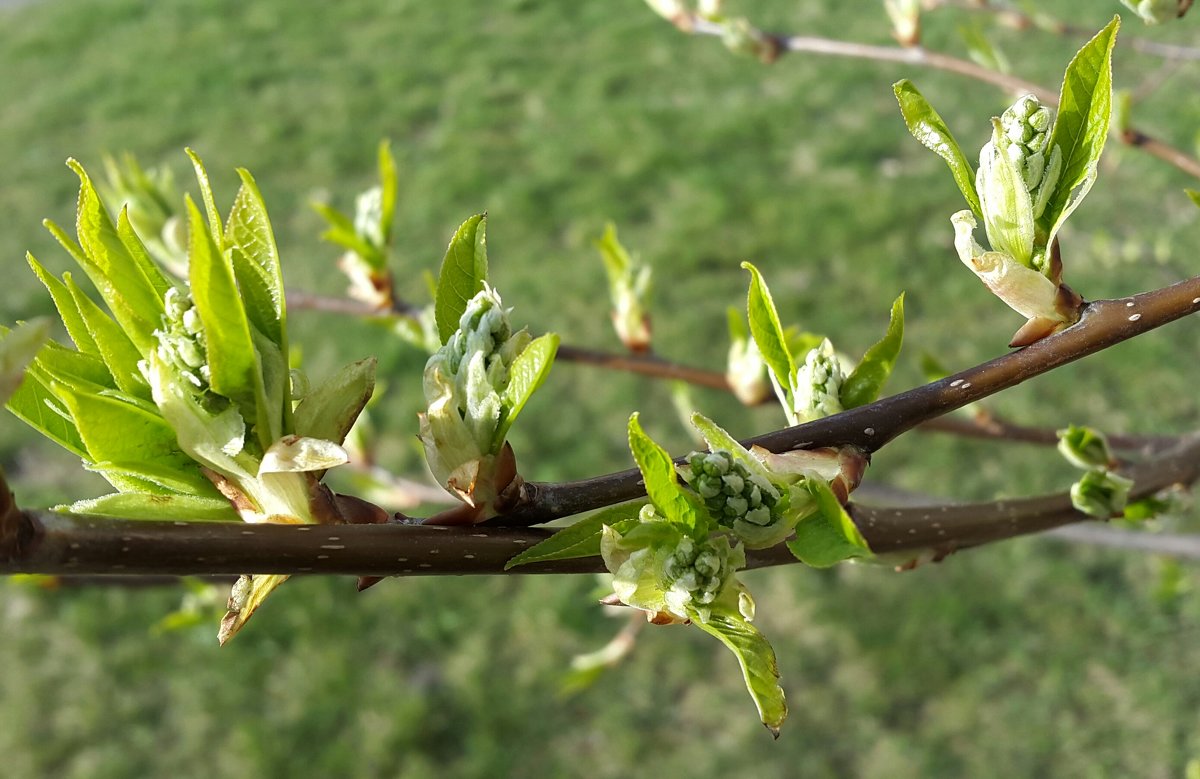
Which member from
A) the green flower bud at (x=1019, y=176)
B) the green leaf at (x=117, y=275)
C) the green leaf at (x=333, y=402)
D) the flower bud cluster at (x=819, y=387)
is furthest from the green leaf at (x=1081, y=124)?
the green leaf at (x=117, y=275)

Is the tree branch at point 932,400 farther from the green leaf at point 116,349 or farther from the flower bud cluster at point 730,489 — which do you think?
the green leaf at point 116,349

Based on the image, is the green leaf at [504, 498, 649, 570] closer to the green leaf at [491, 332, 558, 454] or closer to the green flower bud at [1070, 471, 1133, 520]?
the green leaf at [491, 332, 558, 454]

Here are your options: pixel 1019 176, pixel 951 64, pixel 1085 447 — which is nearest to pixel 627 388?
pixel 951 64

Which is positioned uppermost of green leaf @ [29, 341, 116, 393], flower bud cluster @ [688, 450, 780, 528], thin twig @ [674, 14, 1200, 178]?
green leaf @ [29, 341, 116, 393]

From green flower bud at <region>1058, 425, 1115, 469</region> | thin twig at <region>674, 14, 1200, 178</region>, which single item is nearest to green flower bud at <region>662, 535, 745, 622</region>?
green flower bud at <region>1058, 425, 1115, 469</region>

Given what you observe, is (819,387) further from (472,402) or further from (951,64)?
(951,64)

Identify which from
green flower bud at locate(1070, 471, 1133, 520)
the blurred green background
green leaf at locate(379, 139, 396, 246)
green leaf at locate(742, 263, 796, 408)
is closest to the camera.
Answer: green leaf at locate(742, 263, 796, 408)
